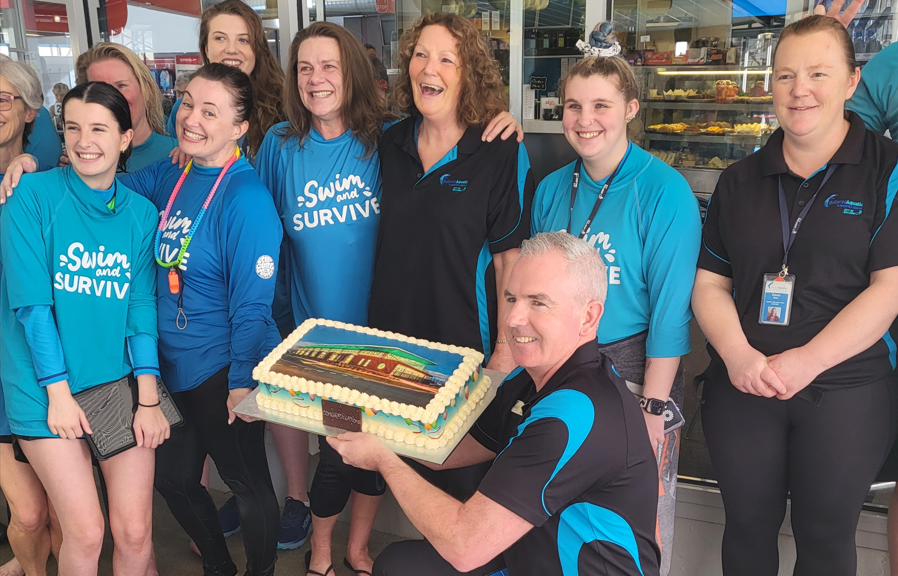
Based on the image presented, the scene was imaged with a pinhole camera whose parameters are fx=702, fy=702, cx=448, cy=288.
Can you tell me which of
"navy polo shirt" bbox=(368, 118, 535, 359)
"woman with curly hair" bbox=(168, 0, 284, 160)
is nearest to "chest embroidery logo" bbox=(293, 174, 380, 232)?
"navy polo shirt" bbox=(368, 118, 535, 359)

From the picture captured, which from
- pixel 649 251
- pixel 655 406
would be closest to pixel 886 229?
pixel 649 251

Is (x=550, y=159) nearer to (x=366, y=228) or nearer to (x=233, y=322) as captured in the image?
(x=366, y=228)

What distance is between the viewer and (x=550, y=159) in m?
3.34

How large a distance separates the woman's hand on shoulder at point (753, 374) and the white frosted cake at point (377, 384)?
2.38ft

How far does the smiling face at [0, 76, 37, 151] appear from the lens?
2479 mm

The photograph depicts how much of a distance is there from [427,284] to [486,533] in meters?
1.03

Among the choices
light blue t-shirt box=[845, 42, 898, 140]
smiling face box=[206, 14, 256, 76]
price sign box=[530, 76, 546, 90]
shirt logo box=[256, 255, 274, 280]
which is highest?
smiling face box=[206, 14, 256, 76]

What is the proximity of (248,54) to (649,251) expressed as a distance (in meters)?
1.89

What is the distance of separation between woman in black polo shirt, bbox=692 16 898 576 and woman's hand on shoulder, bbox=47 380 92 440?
1.92 m

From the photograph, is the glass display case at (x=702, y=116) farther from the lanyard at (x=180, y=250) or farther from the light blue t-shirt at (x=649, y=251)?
the lanyard at (x=180, y=250)

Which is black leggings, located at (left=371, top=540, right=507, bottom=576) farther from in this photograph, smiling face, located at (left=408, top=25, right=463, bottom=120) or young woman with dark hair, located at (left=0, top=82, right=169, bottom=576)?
smiling face, located at (left=408, top=25, right=463, bottom=120)

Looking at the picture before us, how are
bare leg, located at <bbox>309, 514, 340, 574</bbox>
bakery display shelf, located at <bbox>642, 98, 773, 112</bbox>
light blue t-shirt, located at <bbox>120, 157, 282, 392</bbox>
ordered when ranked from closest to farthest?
light blue t-shirt, located at <bbox>120, 157, 282, 392</bbox>
bare leg, located at <bbox>309, 514, 340, 574</bbox>
bakery display shelf, located at <bbox>642, 98, 773, 112</bbox>

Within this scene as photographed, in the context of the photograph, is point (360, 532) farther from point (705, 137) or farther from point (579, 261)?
point (705, 137)

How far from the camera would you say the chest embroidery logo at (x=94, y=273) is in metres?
2.11
